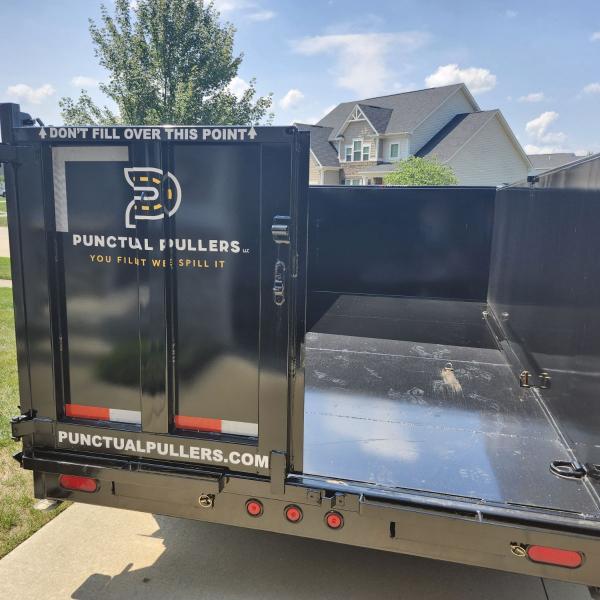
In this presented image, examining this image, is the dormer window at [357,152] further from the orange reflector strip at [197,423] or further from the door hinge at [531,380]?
the orange reflector strip at [197,423]

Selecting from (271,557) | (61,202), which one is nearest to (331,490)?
(271,557)

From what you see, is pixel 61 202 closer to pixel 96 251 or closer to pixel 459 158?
pixel 96 251

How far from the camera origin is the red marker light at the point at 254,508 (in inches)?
102

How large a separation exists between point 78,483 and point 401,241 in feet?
18.2

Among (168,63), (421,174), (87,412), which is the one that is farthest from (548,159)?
(87,412)

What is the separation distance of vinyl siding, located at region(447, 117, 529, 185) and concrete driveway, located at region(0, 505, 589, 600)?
31.8 meters

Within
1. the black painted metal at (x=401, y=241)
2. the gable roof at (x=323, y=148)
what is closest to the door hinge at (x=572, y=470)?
the black painted metal at (x=401, y=241)

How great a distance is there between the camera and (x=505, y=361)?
4715mm

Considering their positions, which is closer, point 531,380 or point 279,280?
point 279,280

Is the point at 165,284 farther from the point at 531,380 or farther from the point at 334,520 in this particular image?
the point at 531,380

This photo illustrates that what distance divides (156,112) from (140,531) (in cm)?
1445

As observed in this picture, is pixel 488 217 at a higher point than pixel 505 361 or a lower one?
higher

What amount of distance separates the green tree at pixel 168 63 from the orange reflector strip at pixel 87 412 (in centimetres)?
1451

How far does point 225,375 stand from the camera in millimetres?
2533
